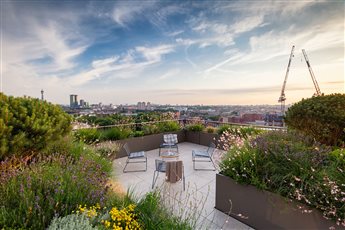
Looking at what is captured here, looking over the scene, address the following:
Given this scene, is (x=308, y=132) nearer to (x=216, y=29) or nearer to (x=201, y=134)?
(x=201, y=134)

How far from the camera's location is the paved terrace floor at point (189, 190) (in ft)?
8.56

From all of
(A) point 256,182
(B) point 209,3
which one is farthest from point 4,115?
(B) point 209,3

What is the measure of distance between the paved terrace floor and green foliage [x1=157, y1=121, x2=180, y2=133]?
1277mm

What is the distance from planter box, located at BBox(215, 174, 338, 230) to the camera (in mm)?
2084

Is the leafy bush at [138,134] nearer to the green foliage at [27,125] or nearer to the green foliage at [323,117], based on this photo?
the green foliage at [27,125]

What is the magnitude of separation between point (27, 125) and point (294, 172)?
4236 millimetres

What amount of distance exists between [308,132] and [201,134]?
3890mm

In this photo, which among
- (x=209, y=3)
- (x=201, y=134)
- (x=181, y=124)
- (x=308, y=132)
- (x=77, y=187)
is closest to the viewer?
(x=77, y=187)

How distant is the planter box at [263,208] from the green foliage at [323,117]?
2912 millimetres

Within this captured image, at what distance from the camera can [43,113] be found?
3.44m

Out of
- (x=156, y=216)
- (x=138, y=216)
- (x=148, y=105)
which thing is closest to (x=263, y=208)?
(x=156, y=216)

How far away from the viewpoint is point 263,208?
2465 millimetres

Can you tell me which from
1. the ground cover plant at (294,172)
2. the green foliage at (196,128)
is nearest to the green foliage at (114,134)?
the green foliage at (196,128)

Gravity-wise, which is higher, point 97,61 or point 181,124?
point 97,61
